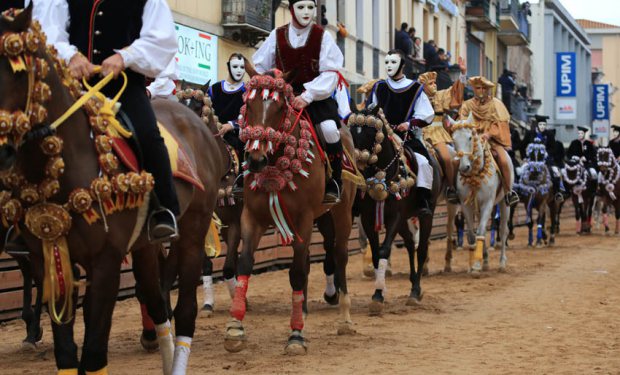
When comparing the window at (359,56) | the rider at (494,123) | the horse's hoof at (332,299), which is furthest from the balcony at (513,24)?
the horse's hoof at (332,299)

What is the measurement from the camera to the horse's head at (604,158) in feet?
107

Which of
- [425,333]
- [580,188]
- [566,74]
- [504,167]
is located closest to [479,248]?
[504,167]

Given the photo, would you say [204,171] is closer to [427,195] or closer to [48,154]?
[48,154]

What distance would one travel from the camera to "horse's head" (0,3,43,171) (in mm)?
5762

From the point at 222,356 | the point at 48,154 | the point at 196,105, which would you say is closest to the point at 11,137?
the point at 48,154

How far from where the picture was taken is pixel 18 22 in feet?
19.4

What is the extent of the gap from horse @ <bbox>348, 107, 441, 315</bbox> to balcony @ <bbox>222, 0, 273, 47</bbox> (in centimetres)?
1196

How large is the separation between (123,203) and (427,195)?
8.39 m

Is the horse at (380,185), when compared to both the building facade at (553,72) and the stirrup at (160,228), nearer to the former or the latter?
the stirrup at (160,228)

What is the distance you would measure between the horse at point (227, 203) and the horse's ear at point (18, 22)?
257 inches

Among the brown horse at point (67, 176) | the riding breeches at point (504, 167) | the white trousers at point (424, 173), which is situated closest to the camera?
the brown horse at point (67, 176)

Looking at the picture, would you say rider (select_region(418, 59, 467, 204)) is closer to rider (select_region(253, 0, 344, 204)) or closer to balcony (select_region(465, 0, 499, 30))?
rider (select_region(253, 0, 344, 204))

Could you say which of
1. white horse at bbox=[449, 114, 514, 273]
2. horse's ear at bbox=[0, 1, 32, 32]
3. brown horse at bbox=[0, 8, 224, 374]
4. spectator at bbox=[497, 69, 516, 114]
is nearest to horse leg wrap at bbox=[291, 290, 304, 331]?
brown horse at bbox=[0, 8, 224, 374]

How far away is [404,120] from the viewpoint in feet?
47.3
